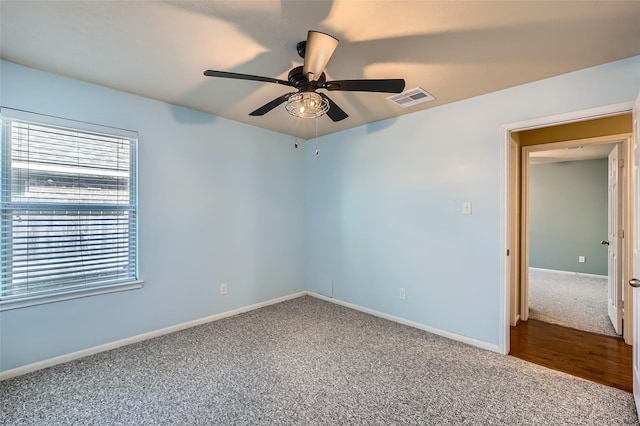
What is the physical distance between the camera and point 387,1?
1.52 m

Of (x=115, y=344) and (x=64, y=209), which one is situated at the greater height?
(x=64, y=209)

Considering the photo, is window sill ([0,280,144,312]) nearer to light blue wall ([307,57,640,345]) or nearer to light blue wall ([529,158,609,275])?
light blue wall ([307,57,640,345])

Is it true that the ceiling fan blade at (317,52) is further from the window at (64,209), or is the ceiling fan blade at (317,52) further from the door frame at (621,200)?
the door frame at (621,200)

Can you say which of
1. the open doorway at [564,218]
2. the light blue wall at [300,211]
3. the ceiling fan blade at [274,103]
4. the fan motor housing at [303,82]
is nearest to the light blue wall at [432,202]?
the light blue wall at [300,211]

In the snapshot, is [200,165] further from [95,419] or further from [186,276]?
[95,419]

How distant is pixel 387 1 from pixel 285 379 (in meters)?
2.51

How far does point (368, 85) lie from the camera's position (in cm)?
174

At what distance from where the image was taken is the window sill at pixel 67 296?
7.27ft

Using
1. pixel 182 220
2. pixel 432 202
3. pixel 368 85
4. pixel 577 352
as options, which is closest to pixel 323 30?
pixel 368 85

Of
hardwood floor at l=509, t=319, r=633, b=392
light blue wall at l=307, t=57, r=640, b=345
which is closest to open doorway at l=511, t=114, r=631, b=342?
hardwood floor at l=509, t=319, r=633, b=392

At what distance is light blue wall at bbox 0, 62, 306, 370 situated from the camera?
2.35m

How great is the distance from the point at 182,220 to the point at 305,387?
2.07 m

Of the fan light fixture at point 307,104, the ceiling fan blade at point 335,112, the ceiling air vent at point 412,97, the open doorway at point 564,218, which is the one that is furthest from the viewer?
the open doorway at point 564,218

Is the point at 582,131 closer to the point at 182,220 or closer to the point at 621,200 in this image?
the point at 621,200
